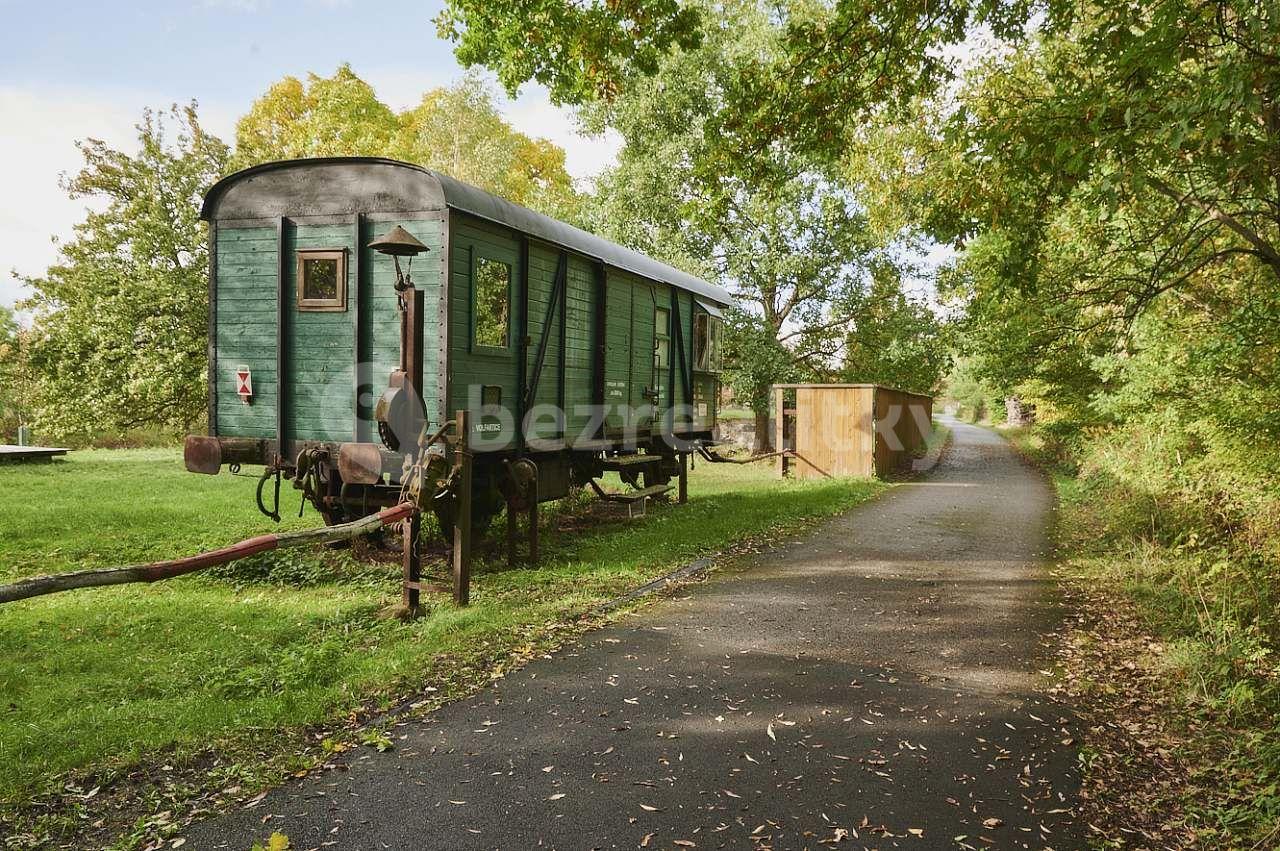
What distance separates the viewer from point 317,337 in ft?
27.4

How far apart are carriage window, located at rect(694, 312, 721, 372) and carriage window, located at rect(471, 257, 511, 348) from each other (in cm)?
607

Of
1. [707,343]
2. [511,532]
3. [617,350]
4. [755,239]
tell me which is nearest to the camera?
[511,532]

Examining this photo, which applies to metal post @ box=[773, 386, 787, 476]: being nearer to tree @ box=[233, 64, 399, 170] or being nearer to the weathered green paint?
the weathered green paint

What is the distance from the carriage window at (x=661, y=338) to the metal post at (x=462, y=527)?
601 centimetres

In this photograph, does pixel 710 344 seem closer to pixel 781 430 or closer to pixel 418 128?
pixel 781 430

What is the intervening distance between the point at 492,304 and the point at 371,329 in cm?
131

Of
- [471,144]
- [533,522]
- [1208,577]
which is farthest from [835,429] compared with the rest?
[471,144]

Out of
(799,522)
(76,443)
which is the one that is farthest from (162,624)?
(76,443)

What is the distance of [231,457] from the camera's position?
852 cm

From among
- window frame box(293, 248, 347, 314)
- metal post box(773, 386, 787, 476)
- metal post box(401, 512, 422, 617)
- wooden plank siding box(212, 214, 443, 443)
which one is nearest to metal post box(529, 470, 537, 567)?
wooden plank siding box(212, 214, 443, 443)

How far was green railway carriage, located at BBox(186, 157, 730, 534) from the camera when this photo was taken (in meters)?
7.81

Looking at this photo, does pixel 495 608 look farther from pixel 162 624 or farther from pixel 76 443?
pixel 76 443

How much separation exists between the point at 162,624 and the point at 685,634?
4.19 metres

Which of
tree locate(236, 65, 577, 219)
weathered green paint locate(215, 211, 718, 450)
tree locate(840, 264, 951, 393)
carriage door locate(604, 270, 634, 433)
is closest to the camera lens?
weathered green paint locate(215, 211, 718, 450)
